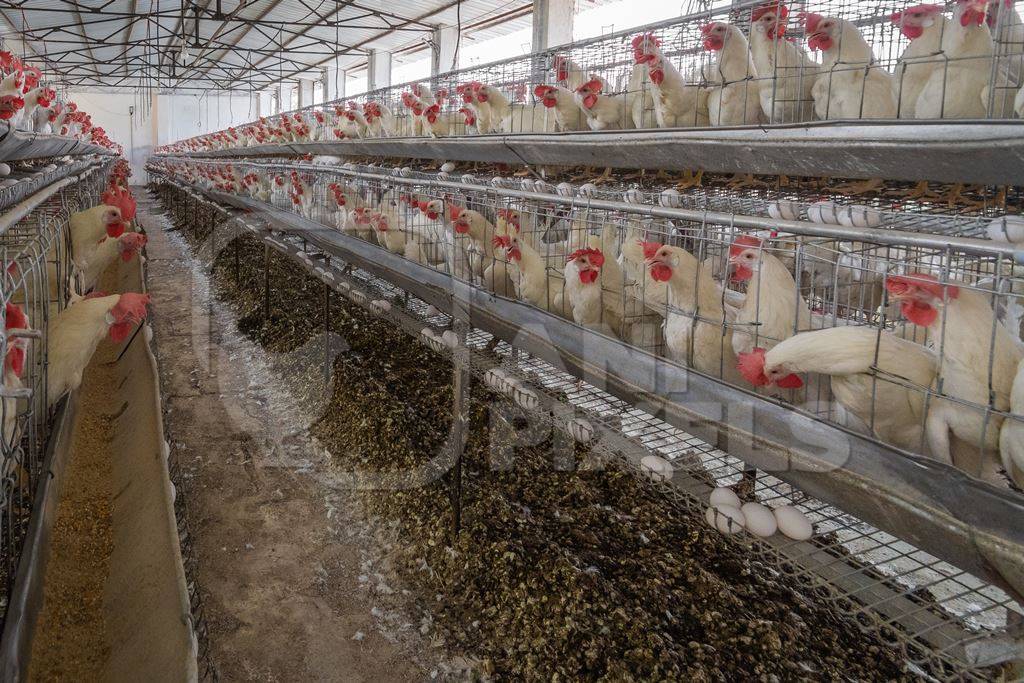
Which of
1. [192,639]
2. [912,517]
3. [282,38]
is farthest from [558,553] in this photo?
[282,38]

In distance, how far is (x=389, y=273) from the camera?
3553 millimetres

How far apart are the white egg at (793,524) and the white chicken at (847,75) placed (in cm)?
131

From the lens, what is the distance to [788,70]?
2.46 meters

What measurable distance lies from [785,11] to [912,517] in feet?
6.42

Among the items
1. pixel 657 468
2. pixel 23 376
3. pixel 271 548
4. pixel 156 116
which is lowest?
pixel 271 548

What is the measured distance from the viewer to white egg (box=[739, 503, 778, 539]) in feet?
4.89

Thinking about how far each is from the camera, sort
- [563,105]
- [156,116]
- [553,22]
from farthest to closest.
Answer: [156,116]
[553,22]
[563,105]

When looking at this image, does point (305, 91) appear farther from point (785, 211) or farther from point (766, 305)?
point (766, 305)

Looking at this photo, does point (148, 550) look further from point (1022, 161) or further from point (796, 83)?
point (796, 83)

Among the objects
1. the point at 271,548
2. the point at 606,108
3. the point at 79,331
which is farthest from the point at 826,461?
the point at 606,108

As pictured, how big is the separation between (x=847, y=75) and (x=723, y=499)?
57.8 inches

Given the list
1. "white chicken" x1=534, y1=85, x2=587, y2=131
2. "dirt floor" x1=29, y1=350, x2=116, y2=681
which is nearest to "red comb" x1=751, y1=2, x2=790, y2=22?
"white chicken" x1=534, y1=85, x2=587, y2=131

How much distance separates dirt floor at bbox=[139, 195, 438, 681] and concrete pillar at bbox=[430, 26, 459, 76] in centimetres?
798

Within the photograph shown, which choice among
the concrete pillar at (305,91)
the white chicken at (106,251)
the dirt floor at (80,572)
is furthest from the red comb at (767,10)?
the concrete pillar at (305,91)
